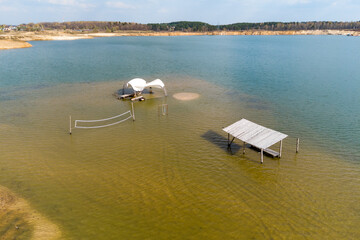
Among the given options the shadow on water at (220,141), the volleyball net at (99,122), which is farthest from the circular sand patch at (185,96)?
the shadow on water at (220,141)

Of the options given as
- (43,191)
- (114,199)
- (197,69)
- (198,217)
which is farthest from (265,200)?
(197,69)

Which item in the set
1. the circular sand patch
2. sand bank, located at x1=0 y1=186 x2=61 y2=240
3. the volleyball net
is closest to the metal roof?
the volleyball net

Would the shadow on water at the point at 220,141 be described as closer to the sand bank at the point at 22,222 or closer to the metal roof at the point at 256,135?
the metal roof at the point at 256,135

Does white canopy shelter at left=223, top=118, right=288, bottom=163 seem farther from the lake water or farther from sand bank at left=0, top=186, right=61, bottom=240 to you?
sand bank at left=0, top=186, right=61, bottom=240

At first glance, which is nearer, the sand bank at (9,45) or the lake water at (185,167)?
the lake water at (185,167)

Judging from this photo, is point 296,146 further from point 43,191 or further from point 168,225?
point 43,191

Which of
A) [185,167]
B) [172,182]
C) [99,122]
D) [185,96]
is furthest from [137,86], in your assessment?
[172,182]
